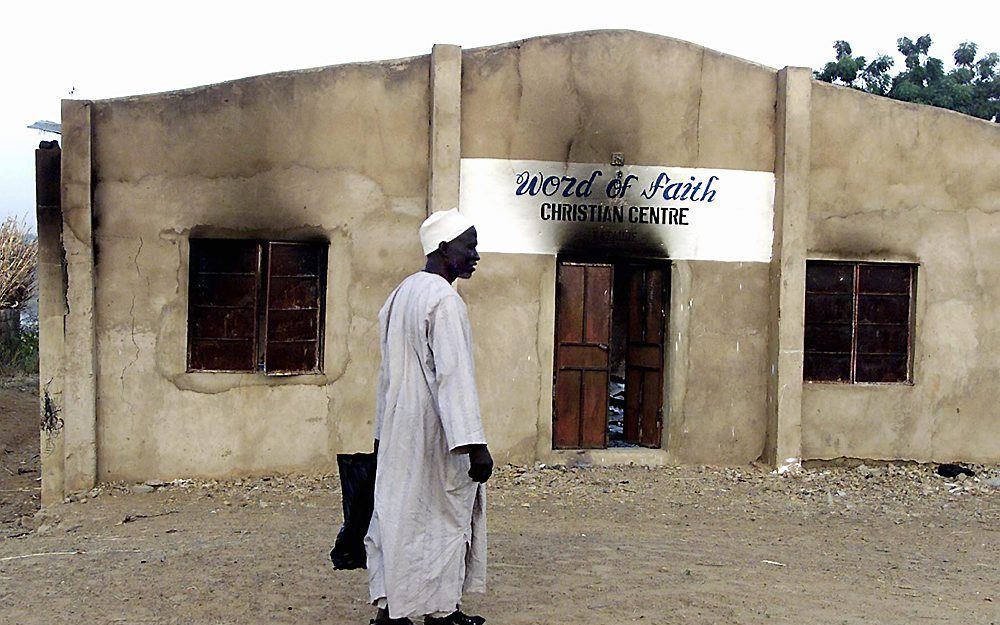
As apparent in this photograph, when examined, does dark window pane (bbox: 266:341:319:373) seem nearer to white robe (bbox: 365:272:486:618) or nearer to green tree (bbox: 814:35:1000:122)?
white robe (bbox: 365:272:486:618)

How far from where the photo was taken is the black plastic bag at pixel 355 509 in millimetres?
4238

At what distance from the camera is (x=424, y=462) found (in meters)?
4.06

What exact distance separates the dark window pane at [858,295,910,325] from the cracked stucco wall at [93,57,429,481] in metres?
4.13

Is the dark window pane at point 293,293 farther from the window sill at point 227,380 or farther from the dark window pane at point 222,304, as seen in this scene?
the window sill at point 227,380

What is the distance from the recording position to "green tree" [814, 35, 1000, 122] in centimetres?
2161

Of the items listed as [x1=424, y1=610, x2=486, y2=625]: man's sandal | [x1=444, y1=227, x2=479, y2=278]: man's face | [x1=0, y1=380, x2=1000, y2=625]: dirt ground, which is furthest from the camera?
[x1=0, y1=380, x2=1000, y2=625]: dirt ground

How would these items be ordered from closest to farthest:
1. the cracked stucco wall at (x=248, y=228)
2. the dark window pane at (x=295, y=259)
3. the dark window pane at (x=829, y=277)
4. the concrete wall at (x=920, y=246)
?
the cracked stucco wall at (x=248, y=228), the dark window pane at (x=295, y=259), the concrete wall at (x=920, y=246), the dark window pane at (x=829, y=277)

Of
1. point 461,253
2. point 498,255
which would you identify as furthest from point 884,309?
point 461,253

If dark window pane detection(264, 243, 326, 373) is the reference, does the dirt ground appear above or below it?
below

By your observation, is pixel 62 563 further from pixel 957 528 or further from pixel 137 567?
pixel 957 528

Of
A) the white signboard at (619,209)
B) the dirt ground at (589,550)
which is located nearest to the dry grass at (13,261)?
the dirt ground at (589,550)

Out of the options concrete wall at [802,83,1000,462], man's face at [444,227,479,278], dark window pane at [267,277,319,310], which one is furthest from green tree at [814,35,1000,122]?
man's face at [444,227,479,278]

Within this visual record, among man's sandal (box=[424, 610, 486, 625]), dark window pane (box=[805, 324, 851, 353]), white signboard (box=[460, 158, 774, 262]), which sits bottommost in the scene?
man's sandal (box=[424, 610, 486, 625])

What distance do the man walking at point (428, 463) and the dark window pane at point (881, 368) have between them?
6.32 m
